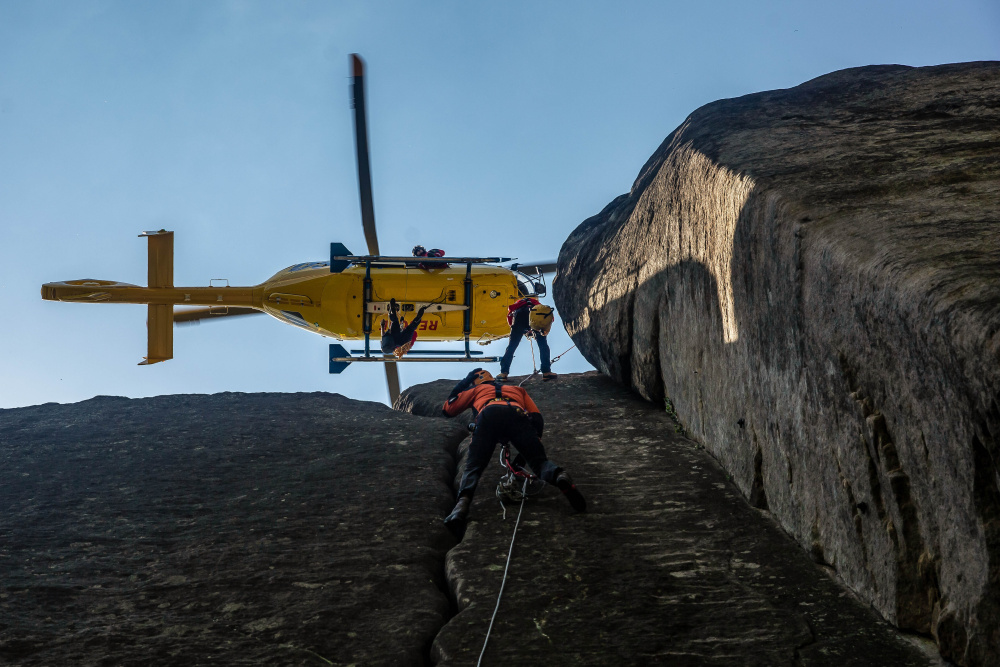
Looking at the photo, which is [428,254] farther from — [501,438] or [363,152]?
[501,438]

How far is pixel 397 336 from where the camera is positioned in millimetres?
9594

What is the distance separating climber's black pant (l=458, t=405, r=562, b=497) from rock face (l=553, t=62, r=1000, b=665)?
66.4 inches

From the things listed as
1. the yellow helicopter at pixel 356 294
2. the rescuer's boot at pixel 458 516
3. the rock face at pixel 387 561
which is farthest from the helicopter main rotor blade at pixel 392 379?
the rescuer's boot at pixel 458 516

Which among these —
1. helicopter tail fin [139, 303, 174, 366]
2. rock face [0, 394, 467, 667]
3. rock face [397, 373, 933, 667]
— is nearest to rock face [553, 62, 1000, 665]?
rock face [397, 373, 933, 667]

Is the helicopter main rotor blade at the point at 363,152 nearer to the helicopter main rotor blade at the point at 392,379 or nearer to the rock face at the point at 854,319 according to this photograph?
the helicopter main rotor blade at the point at 392,379

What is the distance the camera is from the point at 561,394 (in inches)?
363

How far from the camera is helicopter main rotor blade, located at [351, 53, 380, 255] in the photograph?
379 inches

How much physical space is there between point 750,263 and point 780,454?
145 cm

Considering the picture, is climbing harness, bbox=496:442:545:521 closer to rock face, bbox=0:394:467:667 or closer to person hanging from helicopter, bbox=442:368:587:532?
person hanging from helicopter, bbox=442:368:587:532

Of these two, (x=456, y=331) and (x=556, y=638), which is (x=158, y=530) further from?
(x=456, y=331)

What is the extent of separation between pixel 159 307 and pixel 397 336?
333 centimetres

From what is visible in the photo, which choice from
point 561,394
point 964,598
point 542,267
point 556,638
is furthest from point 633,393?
point 964,598

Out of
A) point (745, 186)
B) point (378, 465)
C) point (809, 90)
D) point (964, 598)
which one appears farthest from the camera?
point (809, 90)

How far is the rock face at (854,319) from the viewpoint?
3391 mm
